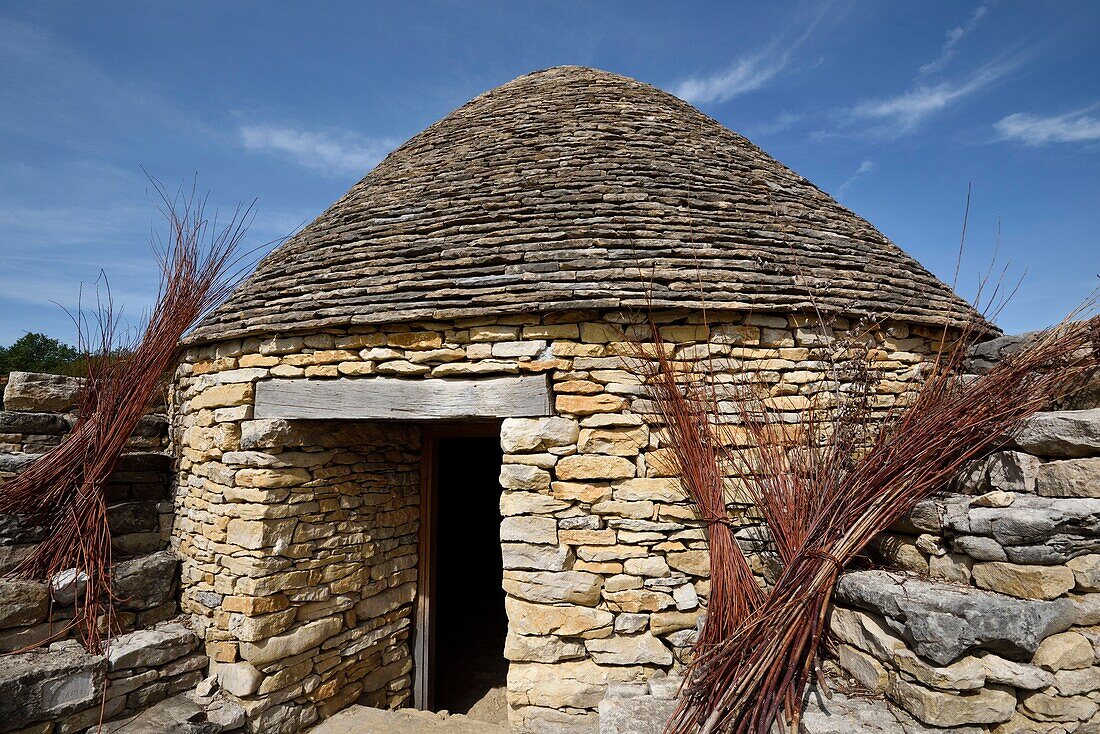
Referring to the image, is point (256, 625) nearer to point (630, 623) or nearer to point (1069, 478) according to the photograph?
point (630, 623)

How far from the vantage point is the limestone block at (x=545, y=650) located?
349 centimetres

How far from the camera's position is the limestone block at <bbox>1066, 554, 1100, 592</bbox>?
2348mm

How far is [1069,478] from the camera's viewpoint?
250 cm

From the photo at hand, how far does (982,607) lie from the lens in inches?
89.8

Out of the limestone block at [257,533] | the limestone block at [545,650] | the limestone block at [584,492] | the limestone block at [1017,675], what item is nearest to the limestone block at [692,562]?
the limestone block at [584,492]

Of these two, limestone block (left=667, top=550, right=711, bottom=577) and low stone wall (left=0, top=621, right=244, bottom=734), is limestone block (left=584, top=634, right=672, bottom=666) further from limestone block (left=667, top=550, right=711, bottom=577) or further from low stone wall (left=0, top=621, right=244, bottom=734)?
low stone wall (left=0, top=621, right=244, bottom=734)

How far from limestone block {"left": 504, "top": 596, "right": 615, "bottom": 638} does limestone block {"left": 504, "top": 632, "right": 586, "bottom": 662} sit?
5 cm

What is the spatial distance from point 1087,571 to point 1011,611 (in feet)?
1.38

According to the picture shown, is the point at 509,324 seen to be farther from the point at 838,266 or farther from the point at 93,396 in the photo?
the point at 93,396

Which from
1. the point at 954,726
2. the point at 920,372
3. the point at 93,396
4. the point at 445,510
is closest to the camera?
the point at 954,726

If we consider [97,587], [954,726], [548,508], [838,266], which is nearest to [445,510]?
[97,587]

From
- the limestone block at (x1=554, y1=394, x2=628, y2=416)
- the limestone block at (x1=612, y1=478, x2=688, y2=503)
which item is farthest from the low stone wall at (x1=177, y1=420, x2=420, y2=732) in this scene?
the limestone block at (x1=612, y1=478, x2=688, y2=503)

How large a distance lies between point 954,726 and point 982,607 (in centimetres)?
49

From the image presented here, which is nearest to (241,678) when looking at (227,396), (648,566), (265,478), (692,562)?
(265,478)
